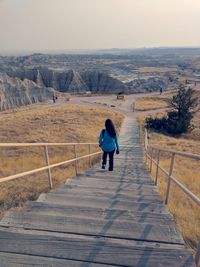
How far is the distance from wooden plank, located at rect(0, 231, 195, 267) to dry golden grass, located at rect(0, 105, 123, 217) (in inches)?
101

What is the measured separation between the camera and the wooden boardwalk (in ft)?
9.06

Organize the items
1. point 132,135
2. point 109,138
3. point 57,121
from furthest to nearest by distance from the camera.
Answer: point 57,121, point 132,135, point 109,138

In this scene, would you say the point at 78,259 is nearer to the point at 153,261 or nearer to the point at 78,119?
the point at 153,261

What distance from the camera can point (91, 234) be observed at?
3.32 m

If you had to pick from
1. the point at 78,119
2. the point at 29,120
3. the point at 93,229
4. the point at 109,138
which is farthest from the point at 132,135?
the point at 93,229

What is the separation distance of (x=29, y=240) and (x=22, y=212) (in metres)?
0.80

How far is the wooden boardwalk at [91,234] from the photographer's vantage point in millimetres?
2763

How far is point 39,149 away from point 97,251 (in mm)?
12982

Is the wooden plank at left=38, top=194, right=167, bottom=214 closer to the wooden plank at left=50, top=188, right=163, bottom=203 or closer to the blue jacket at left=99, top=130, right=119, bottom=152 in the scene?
the wooden plank at left=50, top=188, right=163, bottom=203

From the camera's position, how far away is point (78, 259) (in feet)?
9.06

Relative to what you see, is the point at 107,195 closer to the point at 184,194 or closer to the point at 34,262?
the point at 34,262

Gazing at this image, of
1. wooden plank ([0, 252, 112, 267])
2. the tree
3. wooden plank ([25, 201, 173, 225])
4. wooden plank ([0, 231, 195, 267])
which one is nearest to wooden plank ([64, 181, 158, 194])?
wooden plank ([25, 201, 173, 225])

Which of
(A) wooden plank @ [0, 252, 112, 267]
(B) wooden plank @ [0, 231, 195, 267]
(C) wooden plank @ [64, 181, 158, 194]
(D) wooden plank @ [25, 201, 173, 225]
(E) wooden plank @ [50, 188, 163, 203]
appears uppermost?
(A) wooden plank @ [0, 252, 112, 267]

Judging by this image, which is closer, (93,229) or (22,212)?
(93,229)
